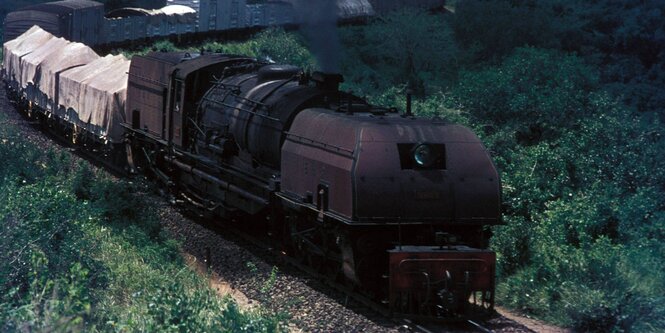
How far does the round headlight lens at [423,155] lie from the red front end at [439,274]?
127 centimetres

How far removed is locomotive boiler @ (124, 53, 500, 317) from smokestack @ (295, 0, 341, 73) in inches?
50.4

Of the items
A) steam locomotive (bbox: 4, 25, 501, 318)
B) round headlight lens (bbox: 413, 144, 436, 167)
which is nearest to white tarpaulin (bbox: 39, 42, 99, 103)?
steam locomotive (bbox: 4, 25, 501, 318)

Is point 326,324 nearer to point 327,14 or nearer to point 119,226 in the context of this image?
point 119,226

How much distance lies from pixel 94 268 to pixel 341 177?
394cm

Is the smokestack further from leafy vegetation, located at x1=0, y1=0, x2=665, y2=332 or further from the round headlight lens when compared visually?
the round headlight lens

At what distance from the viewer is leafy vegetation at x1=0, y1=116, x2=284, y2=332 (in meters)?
10.6

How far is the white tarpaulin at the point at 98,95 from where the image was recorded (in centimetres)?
2578

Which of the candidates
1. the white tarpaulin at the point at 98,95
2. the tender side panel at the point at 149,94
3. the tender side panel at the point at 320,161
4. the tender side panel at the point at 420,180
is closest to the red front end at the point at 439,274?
the tender side panel at the point at 420,180

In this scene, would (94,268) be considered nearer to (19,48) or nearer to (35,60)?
(35,60)

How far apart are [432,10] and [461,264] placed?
5378 centimetres

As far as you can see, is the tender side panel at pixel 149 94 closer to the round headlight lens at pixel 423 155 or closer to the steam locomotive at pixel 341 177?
the steam locomotive at pixel 341 177

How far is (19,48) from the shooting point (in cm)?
3678

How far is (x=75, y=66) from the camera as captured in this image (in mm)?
31172

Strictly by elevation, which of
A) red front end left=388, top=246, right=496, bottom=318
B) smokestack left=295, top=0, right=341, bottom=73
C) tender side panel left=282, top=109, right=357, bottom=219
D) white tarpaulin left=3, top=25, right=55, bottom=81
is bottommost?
white tarpaulin left=3, top=25, right=55, bottom=81
